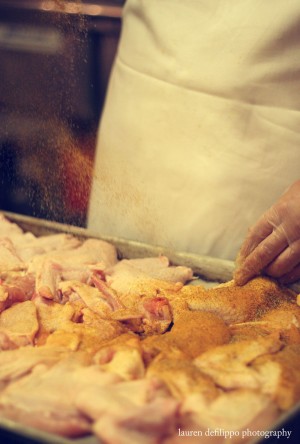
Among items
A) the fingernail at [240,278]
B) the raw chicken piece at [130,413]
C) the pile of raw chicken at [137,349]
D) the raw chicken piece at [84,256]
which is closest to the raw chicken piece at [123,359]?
the pile of raw chicken at [137,349]

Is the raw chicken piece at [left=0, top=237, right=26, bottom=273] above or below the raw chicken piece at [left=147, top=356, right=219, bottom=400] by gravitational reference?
below

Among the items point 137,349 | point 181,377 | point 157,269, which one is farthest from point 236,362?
point 157,269

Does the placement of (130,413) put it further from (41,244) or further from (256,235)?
(41,244)

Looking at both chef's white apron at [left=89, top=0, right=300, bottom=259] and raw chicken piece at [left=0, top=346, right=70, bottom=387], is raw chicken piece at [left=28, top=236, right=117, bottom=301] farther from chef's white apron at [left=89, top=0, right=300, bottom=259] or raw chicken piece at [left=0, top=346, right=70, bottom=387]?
raw chicken piece at [left=0, top=346, right=70, bottom=387]

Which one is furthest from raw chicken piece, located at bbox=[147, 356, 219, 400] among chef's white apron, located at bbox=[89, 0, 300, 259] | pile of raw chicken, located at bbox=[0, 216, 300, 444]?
chef's white apron, located at bbox=[89, 0, 300, 259]

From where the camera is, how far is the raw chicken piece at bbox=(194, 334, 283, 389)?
6.25 feet

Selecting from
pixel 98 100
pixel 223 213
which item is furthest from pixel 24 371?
pixel 98 100

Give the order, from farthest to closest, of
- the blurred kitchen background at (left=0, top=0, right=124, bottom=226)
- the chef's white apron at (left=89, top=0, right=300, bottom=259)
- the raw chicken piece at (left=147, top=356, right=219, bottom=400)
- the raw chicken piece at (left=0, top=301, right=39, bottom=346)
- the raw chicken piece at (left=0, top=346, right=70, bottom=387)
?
the blurred kitchen background at (left=0, top=0, right=124, bottom=226) → the chef's white apron at (left=89, top=0, right=300, bottom=259) → the raw chicken piece at (left=0, top=301, right=39, bottom=346) → the raw chicken piece at (left=0, top=346, right=70, bottom=387) → the raw chicken piece at (left=147, top=356, right=219, bottom=400)

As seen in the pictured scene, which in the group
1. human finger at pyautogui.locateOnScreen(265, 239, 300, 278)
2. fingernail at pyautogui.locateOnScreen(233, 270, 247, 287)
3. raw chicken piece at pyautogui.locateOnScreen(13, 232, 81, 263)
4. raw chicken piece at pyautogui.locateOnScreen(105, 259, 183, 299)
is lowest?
raw chicken piece at pyautogui.locateOnScreen(13, 232, 81, 263)

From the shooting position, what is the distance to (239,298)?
2654 millimetres

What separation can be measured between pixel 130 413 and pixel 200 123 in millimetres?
2132

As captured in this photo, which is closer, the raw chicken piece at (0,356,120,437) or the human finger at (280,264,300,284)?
the raw chicken piece at (0,356,120,437)

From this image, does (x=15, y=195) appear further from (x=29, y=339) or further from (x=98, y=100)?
(x=29, y=339)

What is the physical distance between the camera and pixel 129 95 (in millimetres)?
3658
